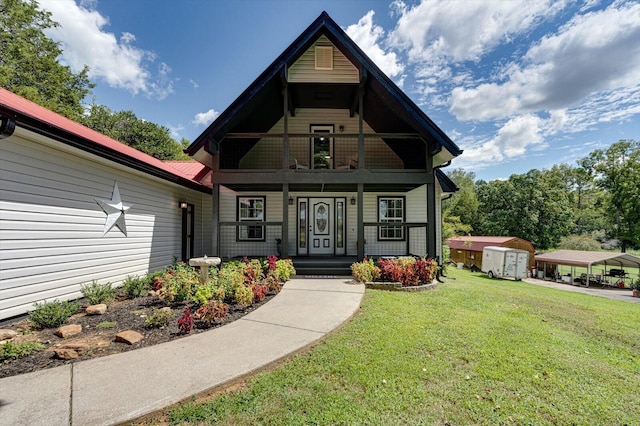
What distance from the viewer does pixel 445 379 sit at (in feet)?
9.41

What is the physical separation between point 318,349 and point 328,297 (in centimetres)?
230

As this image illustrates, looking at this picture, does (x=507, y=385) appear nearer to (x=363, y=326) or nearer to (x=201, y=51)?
(x=363, y=326)

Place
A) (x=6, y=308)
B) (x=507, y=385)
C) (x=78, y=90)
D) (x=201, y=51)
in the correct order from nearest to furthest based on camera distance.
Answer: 1. (x=507, y=385)
2. (x=6, y=308)
3. (x=201, y=51)
4. (x=78, y=90)

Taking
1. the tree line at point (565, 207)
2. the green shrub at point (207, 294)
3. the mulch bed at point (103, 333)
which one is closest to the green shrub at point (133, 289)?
the mulch bed at point (103, 333)

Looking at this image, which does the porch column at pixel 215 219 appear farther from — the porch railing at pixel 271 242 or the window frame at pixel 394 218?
the window frame at pixel 394 218

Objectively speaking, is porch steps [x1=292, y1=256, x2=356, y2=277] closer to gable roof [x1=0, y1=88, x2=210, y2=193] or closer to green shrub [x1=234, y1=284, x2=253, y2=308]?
green shrub [x1=234, y1=284, x2=253, y2=308]

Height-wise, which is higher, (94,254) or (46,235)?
(46,235)

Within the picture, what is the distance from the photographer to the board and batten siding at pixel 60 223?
13.9 feet

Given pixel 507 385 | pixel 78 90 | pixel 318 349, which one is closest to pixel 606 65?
pixel 507 385

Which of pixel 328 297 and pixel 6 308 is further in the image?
pixel 328 297

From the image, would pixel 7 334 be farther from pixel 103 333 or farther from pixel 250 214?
pixel 250 214

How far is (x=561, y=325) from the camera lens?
4980mm

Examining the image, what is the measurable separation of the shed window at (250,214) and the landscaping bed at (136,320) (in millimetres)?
3927

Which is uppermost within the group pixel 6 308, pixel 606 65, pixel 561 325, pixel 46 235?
pixel 606 65
